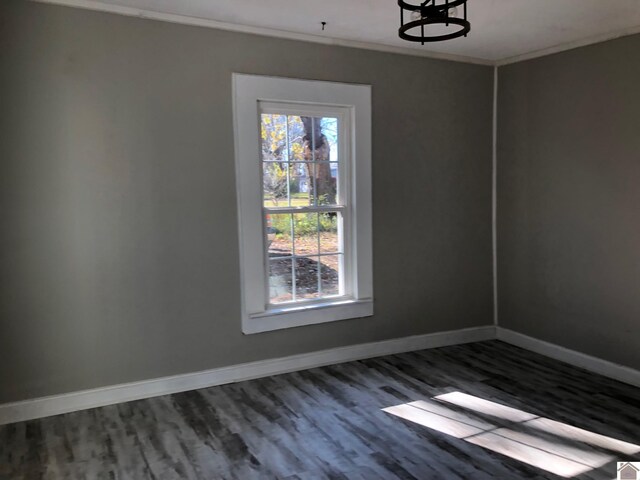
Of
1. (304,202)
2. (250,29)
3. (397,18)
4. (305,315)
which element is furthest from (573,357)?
(250,29)

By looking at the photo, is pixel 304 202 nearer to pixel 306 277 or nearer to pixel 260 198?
pixel 260 198

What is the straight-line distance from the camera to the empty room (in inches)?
120

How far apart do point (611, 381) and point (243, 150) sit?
3.05 metres

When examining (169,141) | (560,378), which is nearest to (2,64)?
(169,141)

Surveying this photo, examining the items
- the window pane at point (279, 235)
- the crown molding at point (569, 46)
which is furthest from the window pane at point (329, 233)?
the crown molding at point (569, 46)

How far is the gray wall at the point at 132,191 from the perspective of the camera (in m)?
3.15

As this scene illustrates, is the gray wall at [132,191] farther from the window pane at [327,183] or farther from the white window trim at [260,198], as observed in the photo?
the window pane at [327,183]

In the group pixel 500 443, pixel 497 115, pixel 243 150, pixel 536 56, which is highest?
pixel 536 56

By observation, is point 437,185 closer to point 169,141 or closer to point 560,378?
point 560,378

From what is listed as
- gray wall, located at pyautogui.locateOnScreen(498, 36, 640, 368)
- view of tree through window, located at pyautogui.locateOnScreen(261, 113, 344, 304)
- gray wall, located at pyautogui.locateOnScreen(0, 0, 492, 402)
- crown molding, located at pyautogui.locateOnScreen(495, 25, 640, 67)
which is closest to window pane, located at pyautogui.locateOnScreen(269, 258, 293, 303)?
view of tree through window, located at pyautogui.locateOnScreen(261, 113, 344, 304)

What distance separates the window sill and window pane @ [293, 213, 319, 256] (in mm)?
422

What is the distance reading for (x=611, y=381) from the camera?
3.76 metres

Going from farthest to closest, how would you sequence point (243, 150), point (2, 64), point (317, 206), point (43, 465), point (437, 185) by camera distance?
point (437, 185) → point (317, 206) → point (243, 150) → point (2, 64) → point (43, 465)

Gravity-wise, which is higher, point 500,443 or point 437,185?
point 437,185
